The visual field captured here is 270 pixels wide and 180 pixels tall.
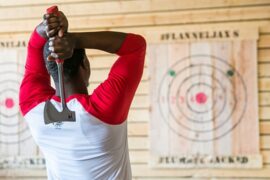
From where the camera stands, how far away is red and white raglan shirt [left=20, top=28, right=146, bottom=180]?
1.08 meters

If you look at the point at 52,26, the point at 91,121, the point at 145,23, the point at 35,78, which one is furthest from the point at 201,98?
the point at 52,26

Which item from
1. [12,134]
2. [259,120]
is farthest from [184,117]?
[12,134]

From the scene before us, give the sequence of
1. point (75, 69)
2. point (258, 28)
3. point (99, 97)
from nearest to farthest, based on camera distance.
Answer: point (99, 97) < point (75, 69) < point (258, 28)

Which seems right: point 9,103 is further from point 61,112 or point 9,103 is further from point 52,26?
point 52,26

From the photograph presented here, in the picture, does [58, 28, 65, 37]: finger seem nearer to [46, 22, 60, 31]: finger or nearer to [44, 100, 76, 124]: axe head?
[46, 22, 60, 31]: finger

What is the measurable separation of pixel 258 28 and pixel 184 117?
0.75m

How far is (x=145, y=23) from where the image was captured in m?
2.86

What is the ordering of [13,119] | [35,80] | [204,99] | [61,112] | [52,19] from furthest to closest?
1. [13,119]
2. [204,99]
3. [35,80]
4. [61,112]
5. [52,19]

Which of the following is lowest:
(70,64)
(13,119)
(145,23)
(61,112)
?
(13,119)

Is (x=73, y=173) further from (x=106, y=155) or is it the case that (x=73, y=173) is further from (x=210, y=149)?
(x=210, y=149)

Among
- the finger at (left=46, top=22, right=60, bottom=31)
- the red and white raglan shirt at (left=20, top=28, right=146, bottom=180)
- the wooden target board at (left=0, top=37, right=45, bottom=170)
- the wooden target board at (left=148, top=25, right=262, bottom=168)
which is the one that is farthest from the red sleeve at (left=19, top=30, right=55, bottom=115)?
the wooden target board at (left=0, top=37, right=45, bottom=170)

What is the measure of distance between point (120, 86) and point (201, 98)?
5.86 feet

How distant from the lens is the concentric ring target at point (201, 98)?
276cm

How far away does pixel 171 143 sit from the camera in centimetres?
281
